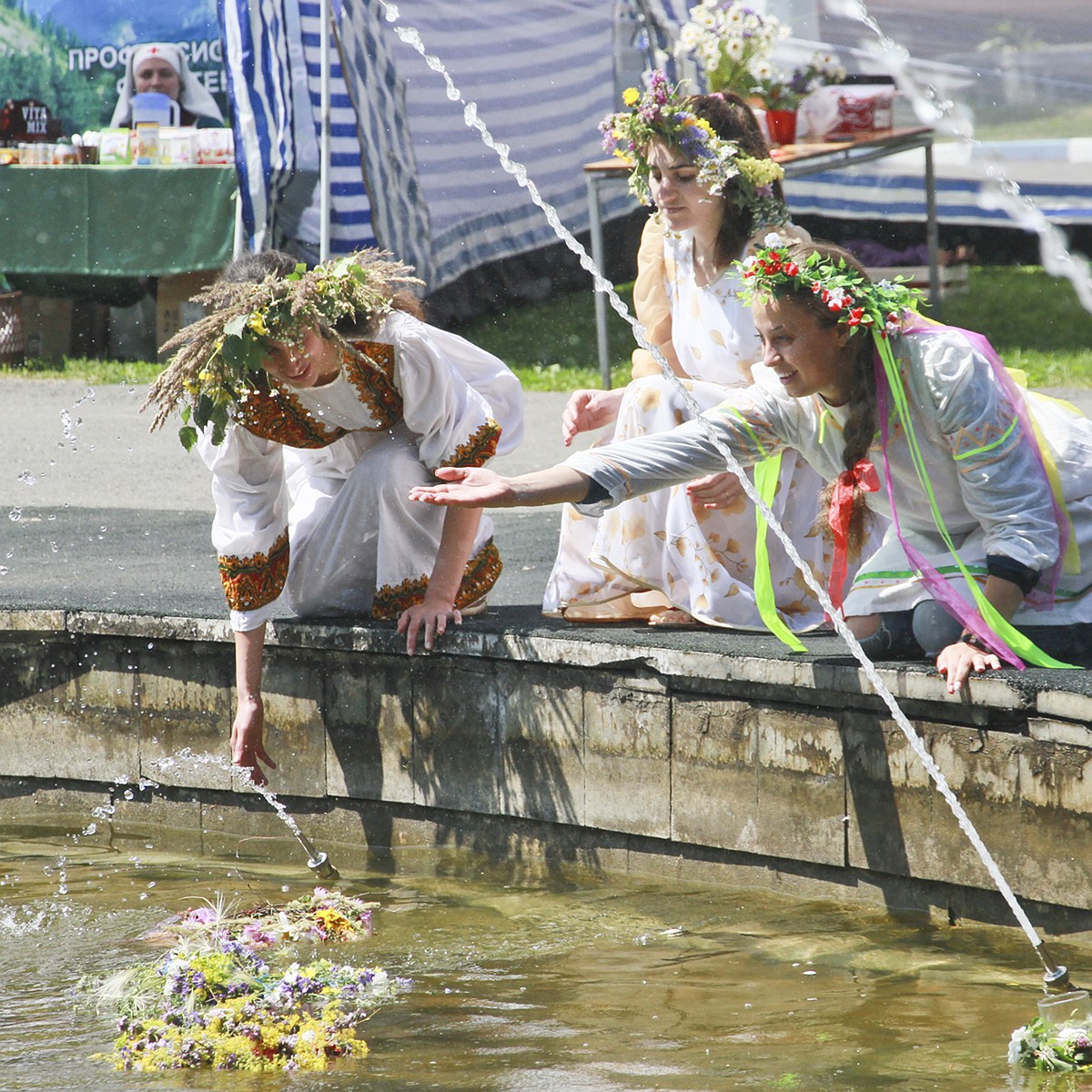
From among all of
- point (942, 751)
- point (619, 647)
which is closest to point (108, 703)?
point (619, 647)

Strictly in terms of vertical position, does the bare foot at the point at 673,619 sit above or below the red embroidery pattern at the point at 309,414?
below

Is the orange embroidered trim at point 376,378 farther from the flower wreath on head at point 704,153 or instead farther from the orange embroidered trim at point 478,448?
the flower wreath on head at point 704,153

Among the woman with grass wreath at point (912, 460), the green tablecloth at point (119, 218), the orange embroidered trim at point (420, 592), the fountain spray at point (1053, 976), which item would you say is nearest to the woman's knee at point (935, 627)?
the woman with grass wreath at point (912, 460)

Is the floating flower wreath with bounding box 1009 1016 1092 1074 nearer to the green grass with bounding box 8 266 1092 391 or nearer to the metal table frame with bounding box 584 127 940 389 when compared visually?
the metal table frame with bounding box 584 127 940 389

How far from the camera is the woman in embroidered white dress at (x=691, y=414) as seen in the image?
4168mm

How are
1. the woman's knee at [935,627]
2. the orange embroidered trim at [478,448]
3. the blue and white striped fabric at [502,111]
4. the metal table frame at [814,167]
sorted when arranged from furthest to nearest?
the blue and white striped fabric at [502,111] → the metal table frame at [814,167] → the orange embroidered trim at [478,448] → the woman's knee at [935,627]

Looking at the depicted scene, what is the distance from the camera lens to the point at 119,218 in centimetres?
1041

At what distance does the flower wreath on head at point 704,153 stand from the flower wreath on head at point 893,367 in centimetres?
73

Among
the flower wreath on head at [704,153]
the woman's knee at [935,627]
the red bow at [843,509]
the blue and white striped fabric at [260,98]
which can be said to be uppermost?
the blue and white striped fabric at [260,98]

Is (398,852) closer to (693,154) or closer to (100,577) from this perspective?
(100,577)

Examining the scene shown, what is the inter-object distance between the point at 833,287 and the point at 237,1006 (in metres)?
1.73

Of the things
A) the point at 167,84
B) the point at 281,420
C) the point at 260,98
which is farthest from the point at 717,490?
the point at 167,84

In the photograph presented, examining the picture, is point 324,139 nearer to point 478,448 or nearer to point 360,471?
point 360,471

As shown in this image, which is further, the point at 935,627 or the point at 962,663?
the point at 935,627
